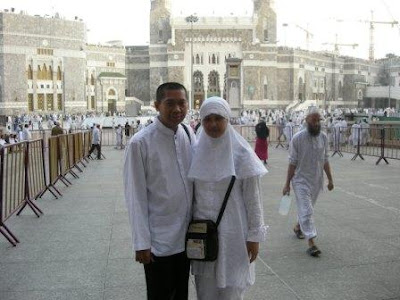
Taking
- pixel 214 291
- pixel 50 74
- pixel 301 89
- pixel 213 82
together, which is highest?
pixel 50 74

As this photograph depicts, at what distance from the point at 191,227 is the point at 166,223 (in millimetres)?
154

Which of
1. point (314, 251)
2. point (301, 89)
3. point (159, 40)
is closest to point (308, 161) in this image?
point (314, 251)

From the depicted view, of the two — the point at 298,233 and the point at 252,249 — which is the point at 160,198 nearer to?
the point at 252,249

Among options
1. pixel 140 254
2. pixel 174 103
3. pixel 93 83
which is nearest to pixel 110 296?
pixel 140 254

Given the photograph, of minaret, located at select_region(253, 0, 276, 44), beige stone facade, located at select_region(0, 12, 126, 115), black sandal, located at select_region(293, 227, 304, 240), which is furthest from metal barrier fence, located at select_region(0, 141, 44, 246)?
minaret, located at select_region(253, 0, 276, 44)

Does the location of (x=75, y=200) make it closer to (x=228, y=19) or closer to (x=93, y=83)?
(x=93, y=83)

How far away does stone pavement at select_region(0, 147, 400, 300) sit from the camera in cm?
438

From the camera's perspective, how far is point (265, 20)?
224 ft

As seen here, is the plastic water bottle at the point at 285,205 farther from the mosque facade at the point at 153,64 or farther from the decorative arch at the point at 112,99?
the decorative arch at the point at 112,99

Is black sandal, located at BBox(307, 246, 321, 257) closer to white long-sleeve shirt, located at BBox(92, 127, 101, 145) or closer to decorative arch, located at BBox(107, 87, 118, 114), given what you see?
white long-sleeve shirt, located at BBox(92, 127, 101, 145)

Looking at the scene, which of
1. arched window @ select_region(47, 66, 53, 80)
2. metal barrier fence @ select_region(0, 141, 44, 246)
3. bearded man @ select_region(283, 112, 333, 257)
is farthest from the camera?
arched window @ select_region(47, 66, 53, 80)

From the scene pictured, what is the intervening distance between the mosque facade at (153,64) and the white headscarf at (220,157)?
1865 inches

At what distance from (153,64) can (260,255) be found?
60100 millimetres

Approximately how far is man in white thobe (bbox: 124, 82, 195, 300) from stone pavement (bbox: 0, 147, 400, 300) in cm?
143
